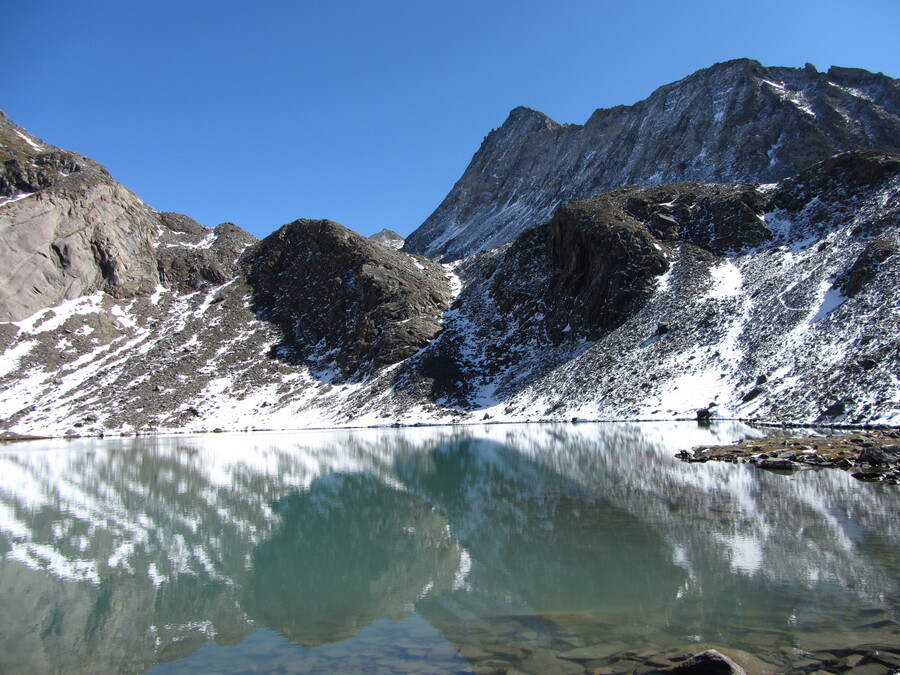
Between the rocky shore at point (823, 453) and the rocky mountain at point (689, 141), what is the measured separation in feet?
288

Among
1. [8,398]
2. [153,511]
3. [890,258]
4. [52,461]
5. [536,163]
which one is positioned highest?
[536,163]

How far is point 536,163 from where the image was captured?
169 metres

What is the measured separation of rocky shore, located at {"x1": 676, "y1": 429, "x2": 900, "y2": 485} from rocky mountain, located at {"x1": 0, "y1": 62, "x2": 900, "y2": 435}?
8.35 meters

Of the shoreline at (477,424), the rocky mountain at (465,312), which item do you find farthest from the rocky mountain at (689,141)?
the shoreline at (477,424)

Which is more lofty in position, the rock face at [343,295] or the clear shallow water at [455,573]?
the rock face at [343,295]

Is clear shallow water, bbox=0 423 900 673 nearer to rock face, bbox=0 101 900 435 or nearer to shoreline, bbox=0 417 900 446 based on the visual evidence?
shoreline, bbox=0 417 900 446

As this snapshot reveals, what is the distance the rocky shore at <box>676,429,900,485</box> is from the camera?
20463mm

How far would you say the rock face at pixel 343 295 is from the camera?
91.1 metres

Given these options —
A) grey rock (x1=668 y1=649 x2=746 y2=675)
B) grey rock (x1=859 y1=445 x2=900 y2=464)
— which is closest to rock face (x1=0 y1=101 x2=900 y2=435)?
grey rock (x1=859 y1=445 x2=900 y2=464)

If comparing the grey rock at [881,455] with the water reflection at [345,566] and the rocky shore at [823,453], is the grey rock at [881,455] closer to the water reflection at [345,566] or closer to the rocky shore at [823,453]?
the rocky shore at [823,453]

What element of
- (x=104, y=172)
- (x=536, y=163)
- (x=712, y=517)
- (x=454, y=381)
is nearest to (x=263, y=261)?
(x=104, y=172)

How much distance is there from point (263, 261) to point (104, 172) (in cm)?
4292

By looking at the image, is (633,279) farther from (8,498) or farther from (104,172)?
(104,172)

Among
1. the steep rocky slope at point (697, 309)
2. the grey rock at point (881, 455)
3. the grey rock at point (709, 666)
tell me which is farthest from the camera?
the steep rocky slope at point (697, 309)
